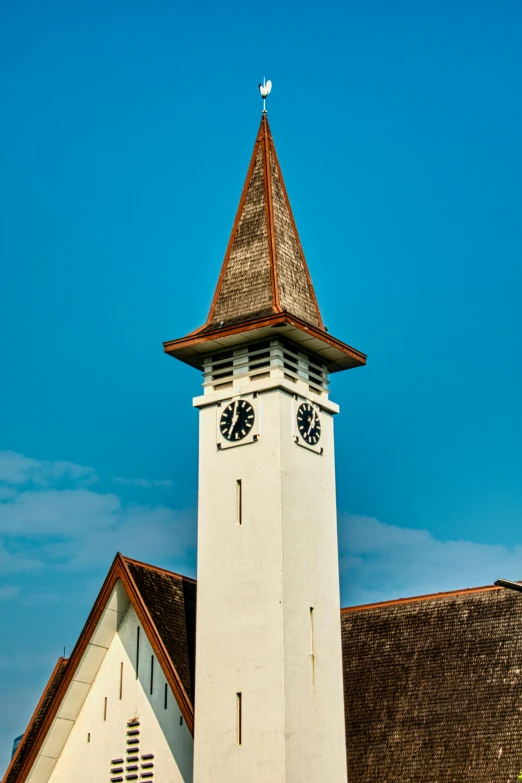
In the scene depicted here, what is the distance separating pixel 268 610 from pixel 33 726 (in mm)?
11434

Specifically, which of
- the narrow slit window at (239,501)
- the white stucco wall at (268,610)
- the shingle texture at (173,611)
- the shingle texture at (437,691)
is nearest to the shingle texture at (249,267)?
the white stucco wall at (268,610)

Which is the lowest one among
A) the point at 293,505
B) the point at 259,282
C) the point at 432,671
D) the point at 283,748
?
the point at 283,748

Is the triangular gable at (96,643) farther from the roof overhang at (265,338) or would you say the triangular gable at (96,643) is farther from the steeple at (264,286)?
the steeple at (264,286)

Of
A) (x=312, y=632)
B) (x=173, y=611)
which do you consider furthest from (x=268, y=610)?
(x=173, y=611)

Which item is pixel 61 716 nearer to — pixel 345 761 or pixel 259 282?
pixel 345 761

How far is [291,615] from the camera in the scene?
34.8 metres

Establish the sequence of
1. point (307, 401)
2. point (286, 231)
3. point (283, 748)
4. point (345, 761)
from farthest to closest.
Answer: point (286, 231) → point (307, 401) → point (345, 761) → point (283, 748)

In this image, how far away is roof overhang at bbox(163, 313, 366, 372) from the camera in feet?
122

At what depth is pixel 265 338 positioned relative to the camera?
3784 cm

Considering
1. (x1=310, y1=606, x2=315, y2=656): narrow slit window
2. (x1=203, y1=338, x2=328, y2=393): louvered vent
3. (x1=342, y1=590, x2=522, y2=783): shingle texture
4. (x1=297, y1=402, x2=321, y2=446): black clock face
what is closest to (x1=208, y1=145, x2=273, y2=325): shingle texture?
(x1=203, y1=338, x2=328, y2=393): louvered vent

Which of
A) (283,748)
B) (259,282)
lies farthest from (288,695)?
(259,282)

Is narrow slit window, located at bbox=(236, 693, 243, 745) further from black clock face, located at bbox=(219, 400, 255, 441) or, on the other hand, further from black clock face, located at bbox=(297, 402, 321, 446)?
black clock face, located at bbox=(297, 402, 321, 446)

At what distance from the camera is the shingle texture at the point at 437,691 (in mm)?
35625

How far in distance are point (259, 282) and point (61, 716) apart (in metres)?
14.0
